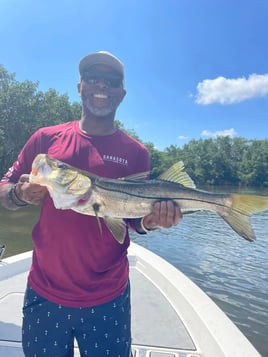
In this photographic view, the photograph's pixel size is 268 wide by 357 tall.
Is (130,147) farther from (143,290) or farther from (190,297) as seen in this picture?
(143,290)

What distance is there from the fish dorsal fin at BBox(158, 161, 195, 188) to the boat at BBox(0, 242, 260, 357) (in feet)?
5.75

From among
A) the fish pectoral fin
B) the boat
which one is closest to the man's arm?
the fish pectoral fin

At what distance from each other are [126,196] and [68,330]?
0.97 metres

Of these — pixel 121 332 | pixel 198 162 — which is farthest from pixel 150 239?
pixel 198 162

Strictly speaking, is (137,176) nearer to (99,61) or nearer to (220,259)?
(99,61)

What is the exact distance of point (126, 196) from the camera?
2.21 meters

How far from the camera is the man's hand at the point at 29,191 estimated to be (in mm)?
2143

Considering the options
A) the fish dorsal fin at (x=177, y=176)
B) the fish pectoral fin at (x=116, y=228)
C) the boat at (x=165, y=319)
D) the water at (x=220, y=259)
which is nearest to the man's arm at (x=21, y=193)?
the fish pectoral fin at (x=116, y=228)

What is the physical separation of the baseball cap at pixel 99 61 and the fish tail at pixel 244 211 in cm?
135

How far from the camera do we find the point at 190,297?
168 inches

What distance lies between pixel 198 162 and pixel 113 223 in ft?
263

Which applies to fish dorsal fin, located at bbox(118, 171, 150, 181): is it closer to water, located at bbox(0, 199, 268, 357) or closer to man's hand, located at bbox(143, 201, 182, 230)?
man's hand, located at bbox(143, 201, 182, 230)

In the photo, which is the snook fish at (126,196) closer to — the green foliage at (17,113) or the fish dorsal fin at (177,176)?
the fish dorsal fin at (177,176)

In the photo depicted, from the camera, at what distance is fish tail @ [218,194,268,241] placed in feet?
7.39
